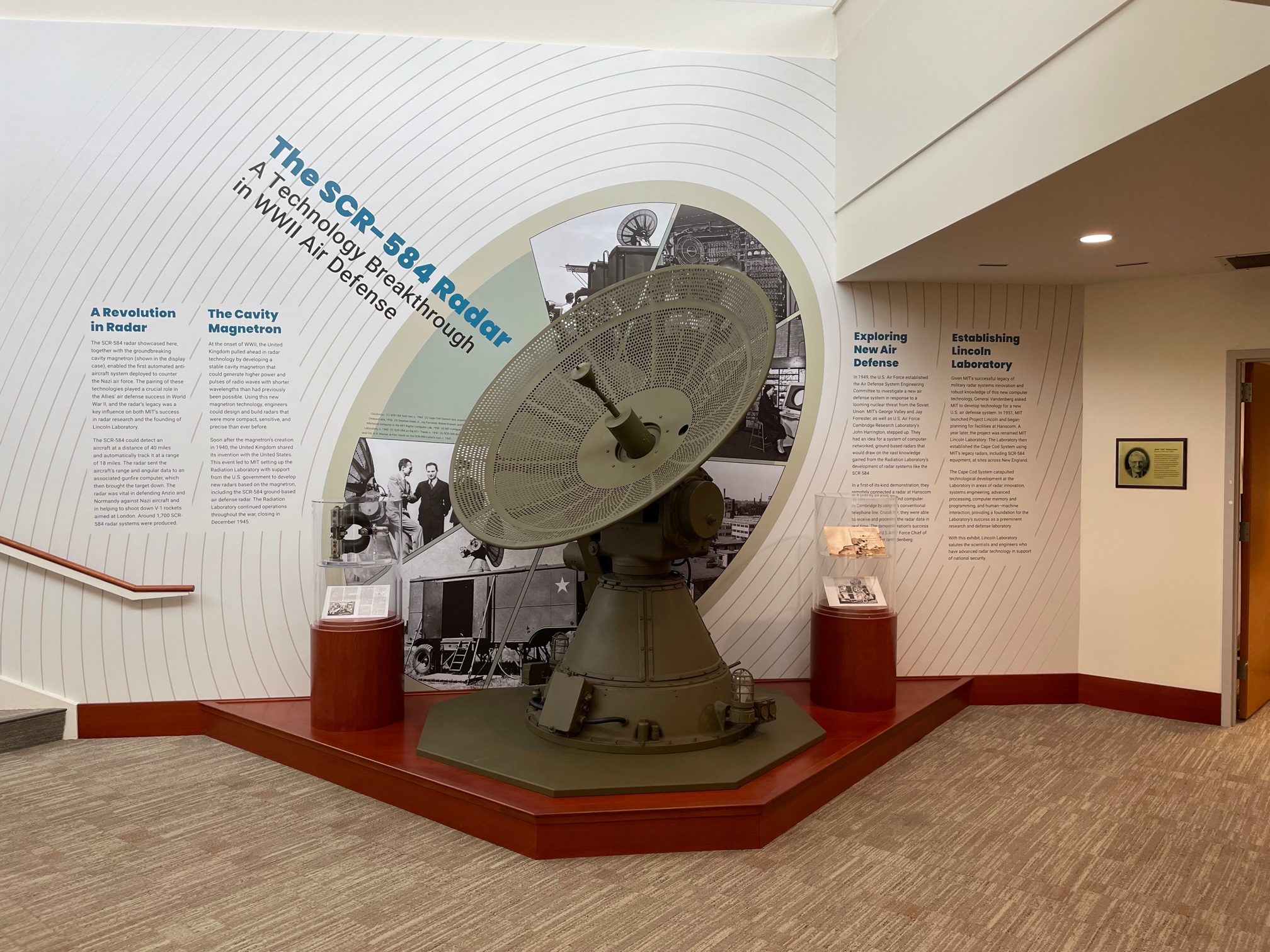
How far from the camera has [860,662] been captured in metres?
5.13

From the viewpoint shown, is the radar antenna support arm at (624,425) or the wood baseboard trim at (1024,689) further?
the wood baseboard trim at (1024,689)

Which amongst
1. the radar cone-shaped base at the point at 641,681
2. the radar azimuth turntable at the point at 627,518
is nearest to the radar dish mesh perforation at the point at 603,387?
the radar azimuth turntable at the point at 627,518

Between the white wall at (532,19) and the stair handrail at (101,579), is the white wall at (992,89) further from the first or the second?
the stair handrail at (101,579)

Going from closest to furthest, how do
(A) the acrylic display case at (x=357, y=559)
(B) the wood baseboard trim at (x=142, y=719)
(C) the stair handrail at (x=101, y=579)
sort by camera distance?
(A) the acrylic display case at (x=357, y=559)
(C) the stair handrail at (x=101, y=579)
(B) the wood baseboard trim at (x=142, y=719)

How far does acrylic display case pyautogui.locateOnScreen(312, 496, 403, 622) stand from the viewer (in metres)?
4.89

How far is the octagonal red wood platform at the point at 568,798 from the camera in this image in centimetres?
371

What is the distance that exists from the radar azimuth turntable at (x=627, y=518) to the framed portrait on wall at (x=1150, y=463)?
9.20 ft

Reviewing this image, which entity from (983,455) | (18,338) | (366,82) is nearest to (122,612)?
(18,338)

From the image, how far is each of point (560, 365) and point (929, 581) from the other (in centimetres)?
288

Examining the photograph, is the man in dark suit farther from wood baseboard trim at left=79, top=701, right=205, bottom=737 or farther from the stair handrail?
wood baseboard trim at left=79, top=701, right=205, bottom=737

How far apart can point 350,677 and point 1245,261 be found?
18.0ft

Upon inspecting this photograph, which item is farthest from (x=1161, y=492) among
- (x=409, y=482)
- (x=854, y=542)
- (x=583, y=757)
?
(x=409, y=482)

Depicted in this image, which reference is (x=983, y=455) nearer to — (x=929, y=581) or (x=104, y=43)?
(x=929, y=581)

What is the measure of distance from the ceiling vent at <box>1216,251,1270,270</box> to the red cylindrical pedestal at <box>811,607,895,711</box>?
9.01 ft
